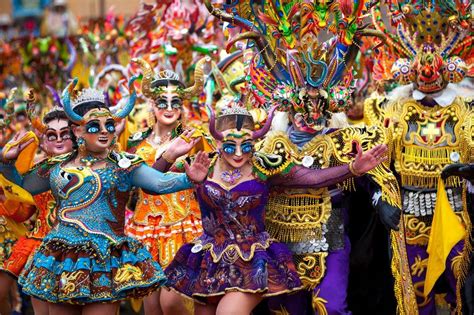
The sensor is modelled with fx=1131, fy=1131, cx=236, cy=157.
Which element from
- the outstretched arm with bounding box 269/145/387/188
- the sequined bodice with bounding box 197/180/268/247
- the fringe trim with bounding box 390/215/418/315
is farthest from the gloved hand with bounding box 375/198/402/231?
the sequined bodice with bounding box 197/180/268/247

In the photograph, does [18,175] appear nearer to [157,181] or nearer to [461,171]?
[157,181]

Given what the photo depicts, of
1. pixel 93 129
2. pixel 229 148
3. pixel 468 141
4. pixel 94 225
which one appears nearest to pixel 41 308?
pixel 94 225

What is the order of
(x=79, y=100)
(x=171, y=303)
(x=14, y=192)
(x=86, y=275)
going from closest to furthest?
(x=86, y=275)
(x=79, y=100)
(x=171, y=303)
(x=14, y=192)

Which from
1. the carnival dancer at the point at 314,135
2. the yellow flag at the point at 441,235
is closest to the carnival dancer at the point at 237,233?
the carnival dancer at the point at 314,135

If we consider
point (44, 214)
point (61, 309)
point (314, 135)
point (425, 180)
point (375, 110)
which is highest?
point (375, 110)

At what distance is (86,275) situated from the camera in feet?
24.1

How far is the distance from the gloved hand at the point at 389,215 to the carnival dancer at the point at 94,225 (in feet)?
4.62

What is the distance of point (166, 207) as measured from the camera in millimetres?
9070

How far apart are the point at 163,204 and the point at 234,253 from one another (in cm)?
162

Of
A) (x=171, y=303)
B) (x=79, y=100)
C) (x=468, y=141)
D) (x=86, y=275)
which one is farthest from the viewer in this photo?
(x=468, y=141)

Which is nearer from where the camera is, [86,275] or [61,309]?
[86,275]

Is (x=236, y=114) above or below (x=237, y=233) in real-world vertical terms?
above

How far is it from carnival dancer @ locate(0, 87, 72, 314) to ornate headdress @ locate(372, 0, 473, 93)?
8.90 ft

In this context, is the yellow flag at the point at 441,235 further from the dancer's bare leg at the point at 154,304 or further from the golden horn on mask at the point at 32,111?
the golden horn on mask at the point at 32,111
